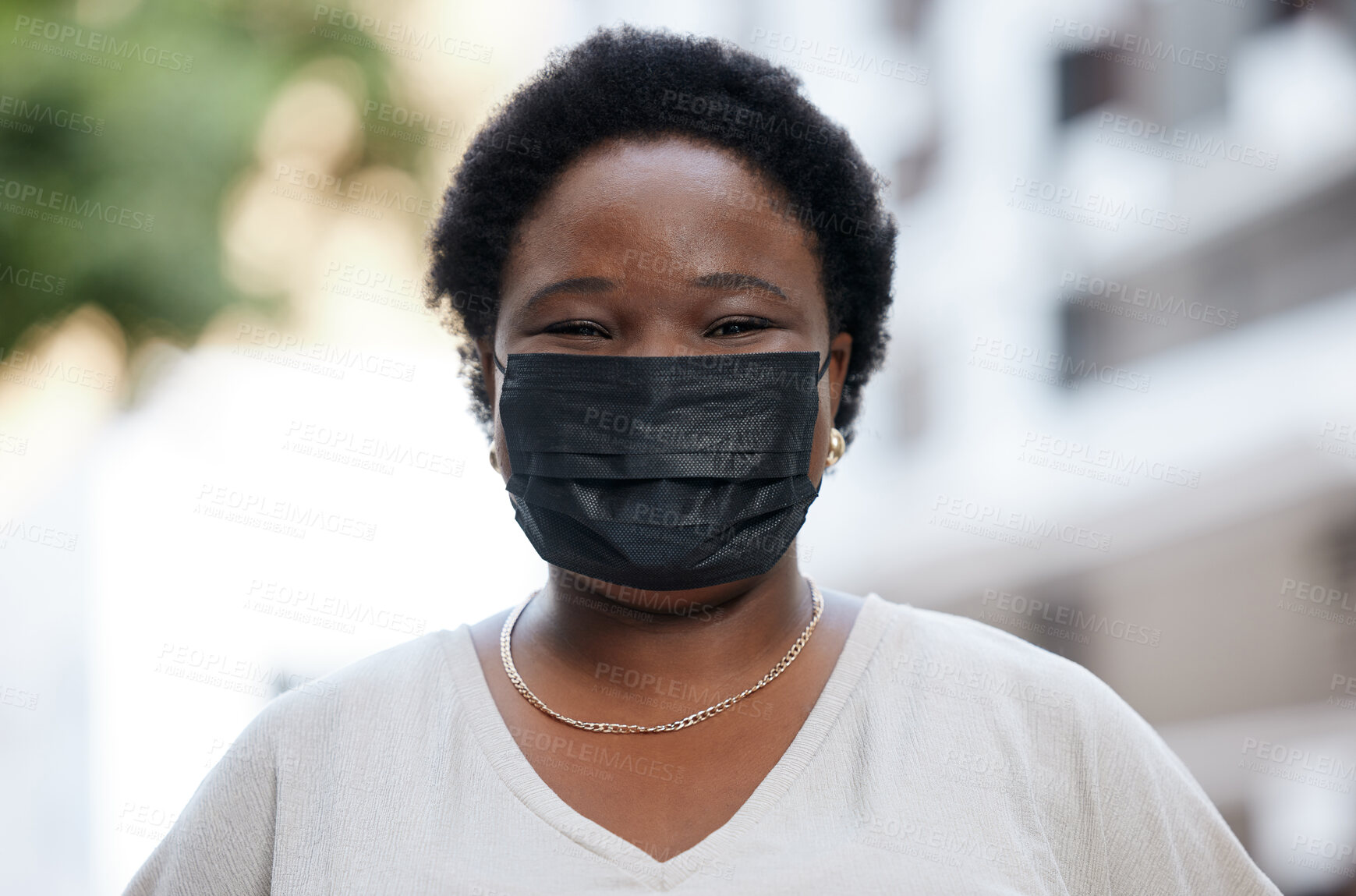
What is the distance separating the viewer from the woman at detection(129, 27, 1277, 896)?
5.68 feet

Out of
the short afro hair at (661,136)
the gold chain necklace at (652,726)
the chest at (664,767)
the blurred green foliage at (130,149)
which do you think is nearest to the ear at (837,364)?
the short afro hair at (661,136)

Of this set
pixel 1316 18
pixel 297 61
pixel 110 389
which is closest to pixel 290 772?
pixel 110 389

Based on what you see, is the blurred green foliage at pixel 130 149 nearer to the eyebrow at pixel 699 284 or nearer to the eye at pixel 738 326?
the eyebrow at pixel 699 284

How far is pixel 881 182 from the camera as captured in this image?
243 cm

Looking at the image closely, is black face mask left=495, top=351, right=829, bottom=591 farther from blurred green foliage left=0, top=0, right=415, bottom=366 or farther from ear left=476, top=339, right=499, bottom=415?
blurred green foliage left=0, top=0, right=415, bottom=366

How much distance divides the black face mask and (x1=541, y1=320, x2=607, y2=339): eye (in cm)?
5

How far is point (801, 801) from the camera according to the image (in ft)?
5.77

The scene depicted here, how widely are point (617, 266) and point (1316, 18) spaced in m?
6.21

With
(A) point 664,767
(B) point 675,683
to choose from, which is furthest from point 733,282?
(A) point 664,767

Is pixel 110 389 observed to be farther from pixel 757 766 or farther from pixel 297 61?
pixel 757 766

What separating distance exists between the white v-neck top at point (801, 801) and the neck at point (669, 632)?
14 cm

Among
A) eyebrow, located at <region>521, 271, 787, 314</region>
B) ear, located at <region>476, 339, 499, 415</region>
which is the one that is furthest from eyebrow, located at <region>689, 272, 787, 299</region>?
ear, located at <region>476, 339, 499, 415</region>

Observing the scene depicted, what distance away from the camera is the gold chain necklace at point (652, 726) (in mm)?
1937

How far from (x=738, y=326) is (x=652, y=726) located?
0.69 meters
